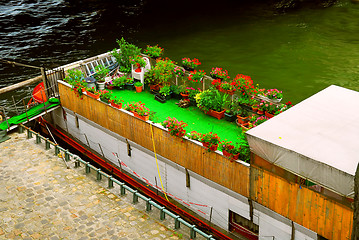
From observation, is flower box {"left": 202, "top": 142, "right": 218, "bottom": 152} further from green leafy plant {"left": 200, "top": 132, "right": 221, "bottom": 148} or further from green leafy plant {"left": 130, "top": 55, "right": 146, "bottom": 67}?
green leafy plant {"left": 130, "top": 55, "right": 146, "bottom": 67}

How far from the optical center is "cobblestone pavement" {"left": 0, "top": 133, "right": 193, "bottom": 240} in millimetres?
13969

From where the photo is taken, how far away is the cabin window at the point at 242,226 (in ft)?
47.2

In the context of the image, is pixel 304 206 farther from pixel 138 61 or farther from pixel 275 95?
pixel 138 61

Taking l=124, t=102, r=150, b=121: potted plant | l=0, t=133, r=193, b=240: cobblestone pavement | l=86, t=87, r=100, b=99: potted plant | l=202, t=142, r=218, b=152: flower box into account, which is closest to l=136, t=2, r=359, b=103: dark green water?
l=86, t=87, r=100, b=99: potted plant

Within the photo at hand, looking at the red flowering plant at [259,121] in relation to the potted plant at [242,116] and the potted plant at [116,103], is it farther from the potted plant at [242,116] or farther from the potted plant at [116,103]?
the potted plant at [116,103]

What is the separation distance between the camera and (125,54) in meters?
21.7

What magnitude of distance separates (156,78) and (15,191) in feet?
26.7

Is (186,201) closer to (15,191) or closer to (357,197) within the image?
(15,191)

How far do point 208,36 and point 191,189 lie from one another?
2921 cm

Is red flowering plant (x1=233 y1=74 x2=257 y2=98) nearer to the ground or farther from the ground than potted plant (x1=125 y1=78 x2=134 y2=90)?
farther from the ground

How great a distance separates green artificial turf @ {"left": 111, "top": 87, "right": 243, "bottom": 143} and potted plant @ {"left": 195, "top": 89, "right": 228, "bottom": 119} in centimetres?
31

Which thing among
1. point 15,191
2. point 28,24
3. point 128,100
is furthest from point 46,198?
point 28,24

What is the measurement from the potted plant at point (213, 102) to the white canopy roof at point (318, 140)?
4584 millimetres

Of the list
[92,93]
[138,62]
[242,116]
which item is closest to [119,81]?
[138,62]
